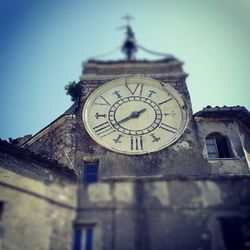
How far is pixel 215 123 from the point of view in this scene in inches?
648

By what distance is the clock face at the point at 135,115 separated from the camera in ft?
51.4

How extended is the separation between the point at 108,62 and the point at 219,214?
31.6 ft

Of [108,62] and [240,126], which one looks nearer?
[240,126]

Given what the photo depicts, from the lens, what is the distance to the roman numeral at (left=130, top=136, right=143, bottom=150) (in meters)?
15.5

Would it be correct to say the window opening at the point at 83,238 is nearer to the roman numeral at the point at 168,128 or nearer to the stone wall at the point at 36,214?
the stone wall at the point at 36,214

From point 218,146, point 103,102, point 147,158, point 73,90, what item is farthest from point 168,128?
point 73,90

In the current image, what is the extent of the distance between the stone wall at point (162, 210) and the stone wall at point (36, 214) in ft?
1.38

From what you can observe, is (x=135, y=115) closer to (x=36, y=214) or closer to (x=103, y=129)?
(x=103, y=129)

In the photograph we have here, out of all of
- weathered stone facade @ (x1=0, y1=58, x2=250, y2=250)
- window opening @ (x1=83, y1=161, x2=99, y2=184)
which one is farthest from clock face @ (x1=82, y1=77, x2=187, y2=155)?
weathered stone facade @ (x1=0, y1=58, x2=250, y2=250)

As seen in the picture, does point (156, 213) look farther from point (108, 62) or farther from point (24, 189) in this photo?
point (108, 62)

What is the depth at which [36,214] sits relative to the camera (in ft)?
35.2

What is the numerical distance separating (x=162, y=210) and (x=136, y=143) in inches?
210

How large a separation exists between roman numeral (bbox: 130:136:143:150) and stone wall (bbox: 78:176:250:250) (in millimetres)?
4511

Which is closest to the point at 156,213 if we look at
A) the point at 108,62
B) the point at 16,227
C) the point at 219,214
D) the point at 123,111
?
the point at 219,214
